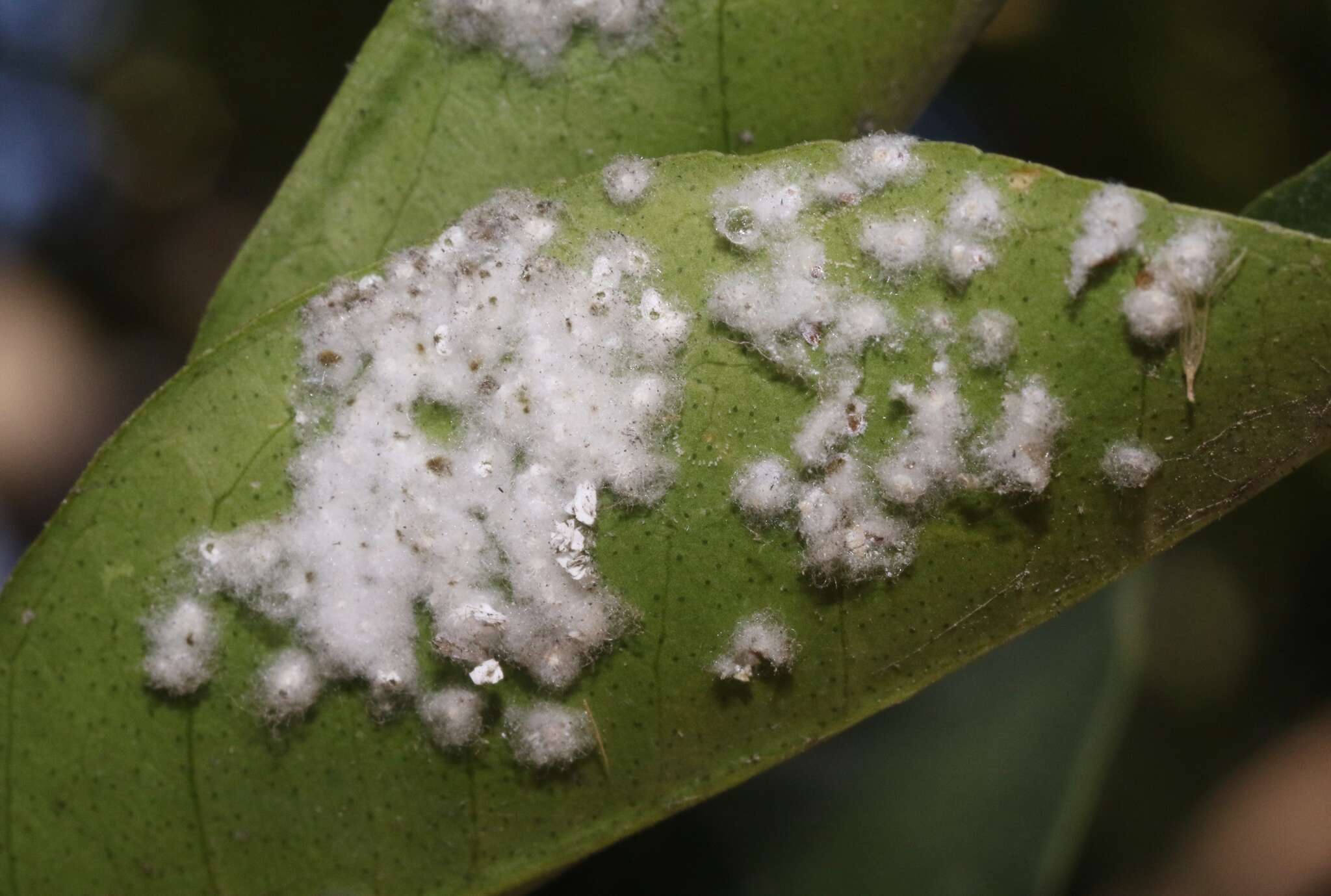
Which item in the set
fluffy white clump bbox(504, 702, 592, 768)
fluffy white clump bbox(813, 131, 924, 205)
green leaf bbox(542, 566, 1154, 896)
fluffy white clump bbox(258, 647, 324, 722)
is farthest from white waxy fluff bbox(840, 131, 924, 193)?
green leaf bbox(542, 566, 1154, 896)

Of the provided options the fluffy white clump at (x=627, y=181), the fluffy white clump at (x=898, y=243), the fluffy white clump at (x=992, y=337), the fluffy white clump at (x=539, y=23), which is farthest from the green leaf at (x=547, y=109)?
the fluffy white clump at (x=992, y=337)

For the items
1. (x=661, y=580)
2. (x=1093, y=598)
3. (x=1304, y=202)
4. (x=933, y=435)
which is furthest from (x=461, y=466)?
(x=1093, y=598)

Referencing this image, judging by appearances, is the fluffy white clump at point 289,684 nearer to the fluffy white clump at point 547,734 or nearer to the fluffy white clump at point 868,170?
the fluffy white clump at point 547,734

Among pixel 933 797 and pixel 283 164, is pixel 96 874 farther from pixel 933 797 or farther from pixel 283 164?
pixel 283 164

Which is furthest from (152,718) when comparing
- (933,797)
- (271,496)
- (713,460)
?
(933,797)

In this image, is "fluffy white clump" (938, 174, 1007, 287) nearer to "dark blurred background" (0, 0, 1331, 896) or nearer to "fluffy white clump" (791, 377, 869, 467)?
"fluffy white clump" (791, 377, 869, 467)

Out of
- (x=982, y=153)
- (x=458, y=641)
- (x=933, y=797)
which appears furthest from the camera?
(x=933, y=797)
